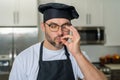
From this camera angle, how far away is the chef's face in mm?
1663

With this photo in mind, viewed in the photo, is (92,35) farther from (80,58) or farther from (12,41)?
(80,58)

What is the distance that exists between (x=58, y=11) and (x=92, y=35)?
2791mm

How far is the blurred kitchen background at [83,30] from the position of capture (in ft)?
13.7

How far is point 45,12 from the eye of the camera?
185 centimetres

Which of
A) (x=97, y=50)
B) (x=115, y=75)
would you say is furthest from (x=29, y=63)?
(x=97, y=50)

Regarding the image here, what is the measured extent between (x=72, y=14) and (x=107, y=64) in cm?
296

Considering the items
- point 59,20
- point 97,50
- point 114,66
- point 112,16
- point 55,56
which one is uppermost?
point 112,16

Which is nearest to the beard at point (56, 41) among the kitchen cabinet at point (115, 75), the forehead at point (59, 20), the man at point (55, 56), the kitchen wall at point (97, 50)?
the man at point (55, 56)

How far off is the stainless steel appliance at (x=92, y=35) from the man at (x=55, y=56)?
2643mm

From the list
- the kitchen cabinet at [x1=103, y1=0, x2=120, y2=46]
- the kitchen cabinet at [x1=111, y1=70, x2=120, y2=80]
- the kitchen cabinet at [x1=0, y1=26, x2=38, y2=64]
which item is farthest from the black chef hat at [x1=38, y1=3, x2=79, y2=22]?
the kitchen cabinet at [x1=103, y1=0, x2=120, y2=46]

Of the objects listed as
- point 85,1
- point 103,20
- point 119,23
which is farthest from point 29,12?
point 119,23

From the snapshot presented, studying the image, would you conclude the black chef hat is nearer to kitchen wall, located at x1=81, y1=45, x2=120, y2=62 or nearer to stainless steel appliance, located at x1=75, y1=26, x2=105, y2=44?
stainless steel appliance, located at x1=75, y1=26, x2=105, y2=44

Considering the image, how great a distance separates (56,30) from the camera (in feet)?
5.48

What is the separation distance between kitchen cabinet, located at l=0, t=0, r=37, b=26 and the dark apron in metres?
2.43
